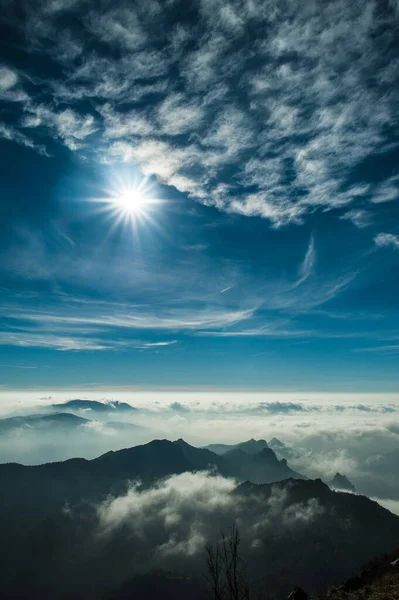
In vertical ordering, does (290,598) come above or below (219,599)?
below

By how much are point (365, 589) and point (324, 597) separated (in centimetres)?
442

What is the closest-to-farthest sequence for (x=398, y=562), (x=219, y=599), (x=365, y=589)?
1. (x=219, y=599)
2. (x=365, y=589)
3. (x=398, y=562)

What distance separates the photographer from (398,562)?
41.6 metres

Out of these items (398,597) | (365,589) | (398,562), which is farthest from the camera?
(398,562)

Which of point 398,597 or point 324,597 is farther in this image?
point 324,597

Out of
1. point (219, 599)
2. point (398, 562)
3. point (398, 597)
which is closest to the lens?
point (219, 599)

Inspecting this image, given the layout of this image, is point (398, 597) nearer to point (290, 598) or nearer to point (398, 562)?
point (290, 598)

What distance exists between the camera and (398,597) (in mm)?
29562

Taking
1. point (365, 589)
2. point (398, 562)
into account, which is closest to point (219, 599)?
point (365, 589)

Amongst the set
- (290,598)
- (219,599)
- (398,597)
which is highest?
(219,599)

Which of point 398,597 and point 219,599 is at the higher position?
point 219,599

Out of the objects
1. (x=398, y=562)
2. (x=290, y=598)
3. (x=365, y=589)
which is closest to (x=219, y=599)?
(x=290, y=598)

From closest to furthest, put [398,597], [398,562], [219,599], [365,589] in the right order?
[219,599]
[398,597]
[365,589]
[398,562]

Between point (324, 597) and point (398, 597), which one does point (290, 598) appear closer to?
point (324, 597)
